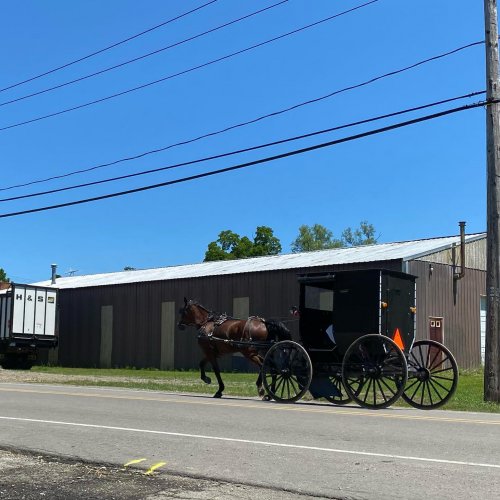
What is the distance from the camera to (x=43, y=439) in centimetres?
947

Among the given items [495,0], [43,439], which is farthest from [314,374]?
[495,0]

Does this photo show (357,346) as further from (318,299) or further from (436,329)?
(436,329)

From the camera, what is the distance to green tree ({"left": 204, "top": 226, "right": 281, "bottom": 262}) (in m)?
77.2

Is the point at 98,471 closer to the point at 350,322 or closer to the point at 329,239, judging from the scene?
the point at 350,322

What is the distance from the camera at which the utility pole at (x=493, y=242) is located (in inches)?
611

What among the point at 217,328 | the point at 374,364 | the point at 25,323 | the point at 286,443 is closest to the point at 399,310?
the point at 374,364

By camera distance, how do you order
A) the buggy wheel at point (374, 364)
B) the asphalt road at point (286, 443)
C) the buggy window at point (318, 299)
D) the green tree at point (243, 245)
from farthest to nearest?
1. the green tree at point (243, 245)
2. the buggy window at point (318, 299)
3. the buggy wheel at point (374, 364)
4. the asphalt road at point (286, 443)

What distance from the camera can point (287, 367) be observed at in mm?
14477

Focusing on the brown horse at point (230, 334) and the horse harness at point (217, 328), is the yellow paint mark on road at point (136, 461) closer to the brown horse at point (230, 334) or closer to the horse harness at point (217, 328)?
the brown horse at point (230, 334)

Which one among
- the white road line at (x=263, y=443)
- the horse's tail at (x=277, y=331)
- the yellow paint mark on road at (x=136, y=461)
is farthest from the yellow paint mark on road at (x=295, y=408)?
the yellow paint mark on road at (x=136, y=461)

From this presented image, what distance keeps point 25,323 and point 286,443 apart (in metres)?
25.7

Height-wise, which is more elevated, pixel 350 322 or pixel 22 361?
pixel 350 322

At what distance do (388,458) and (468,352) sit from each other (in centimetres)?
2339

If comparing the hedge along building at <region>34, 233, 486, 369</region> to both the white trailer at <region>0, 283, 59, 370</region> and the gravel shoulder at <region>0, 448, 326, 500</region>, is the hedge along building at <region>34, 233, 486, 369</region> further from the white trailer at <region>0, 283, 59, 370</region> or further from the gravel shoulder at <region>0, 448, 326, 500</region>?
the gravel shoulder at <region>0, 448, 326, 500</region>
